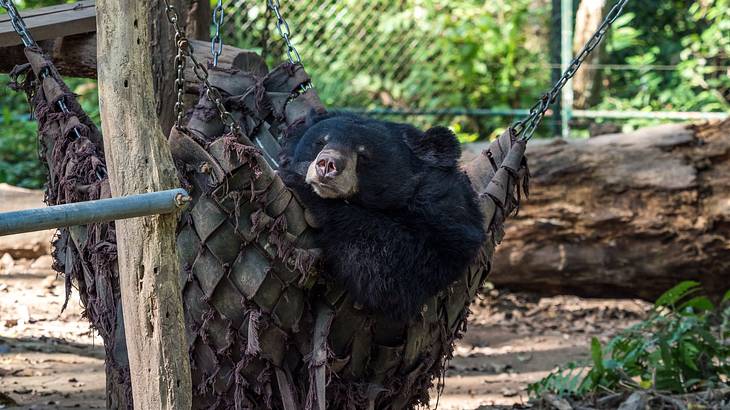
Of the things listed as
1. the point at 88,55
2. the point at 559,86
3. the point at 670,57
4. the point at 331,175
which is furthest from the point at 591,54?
the point at 331,175

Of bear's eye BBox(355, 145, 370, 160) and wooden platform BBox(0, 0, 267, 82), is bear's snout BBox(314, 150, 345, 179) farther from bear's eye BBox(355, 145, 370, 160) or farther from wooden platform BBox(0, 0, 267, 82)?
wooden platform BBox(0, 0, 267, 82)

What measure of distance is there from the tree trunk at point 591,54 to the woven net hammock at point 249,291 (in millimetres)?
7268

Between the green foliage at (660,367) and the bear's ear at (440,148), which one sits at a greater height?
the bear's ear at (440,148)

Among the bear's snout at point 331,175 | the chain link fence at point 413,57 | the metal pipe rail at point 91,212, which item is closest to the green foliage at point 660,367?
the bear's snout at point 331,175

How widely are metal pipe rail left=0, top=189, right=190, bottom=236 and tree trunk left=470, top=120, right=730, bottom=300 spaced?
179 inches

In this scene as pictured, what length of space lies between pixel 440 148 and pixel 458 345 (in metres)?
3.02

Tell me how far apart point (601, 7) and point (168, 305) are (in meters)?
8.89

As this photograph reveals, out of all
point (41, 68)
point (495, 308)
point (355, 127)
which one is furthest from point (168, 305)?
point (495, 308)

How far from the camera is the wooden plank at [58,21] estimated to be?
157 inches

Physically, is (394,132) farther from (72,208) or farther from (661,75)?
(661,75)

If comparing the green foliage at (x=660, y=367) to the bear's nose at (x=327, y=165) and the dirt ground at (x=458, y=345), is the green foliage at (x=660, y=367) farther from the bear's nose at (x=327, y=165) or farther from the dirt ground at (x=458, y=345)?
the bear's nose at (x=327, y=165)

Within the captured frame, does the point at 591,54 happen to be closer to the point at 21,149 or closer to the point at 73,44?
the point at 21,149

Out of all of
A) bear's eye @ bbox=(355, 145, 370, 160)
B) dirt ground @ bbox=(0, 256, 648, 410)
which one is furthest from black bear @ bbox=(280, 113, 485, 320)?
dirt ground @ bbox=(0, 256, 648, 410)

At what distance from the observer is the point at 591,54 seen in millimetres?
10258
